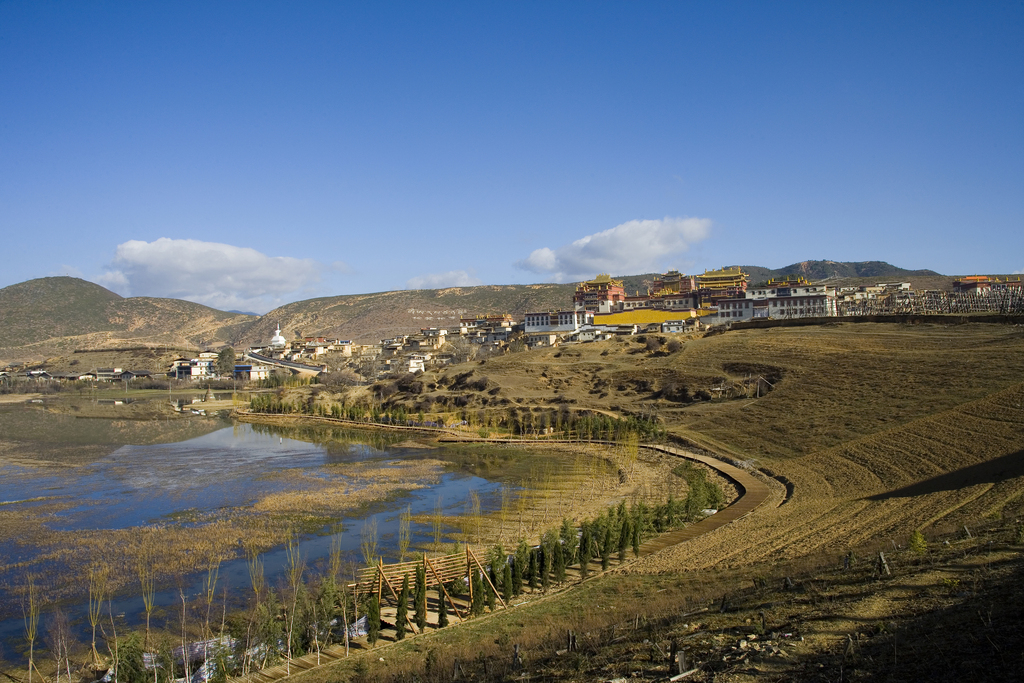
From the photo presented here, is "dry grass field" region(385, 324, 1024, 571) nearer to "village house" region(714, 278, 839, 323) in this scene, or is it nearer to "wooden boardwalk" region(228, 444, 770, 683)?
"wooden boardwalk" region(228, 444, 770, 683)

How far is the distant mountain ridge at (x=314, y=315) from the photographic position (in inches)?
6309

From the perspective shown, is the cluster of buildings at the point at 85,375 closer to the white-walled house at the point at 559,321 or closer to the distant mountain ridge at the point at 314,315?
the distant mountain ridge at the point at 314,315

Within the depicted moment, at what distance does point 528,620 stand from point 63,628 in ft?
37.5

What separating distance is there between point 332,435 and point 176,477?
18954 millimetres

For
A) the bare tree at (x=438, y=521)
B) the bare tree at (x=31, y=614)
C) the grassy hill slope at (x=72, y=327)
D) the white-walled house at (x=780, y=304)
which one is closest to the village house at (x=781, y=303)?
the white-walled house at (x=780, y=304)

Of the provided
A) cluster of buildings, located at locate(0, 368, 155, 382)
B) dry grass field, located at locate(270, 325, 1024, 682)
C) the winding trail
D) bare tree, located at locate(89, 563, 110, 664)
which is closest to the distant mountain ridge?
cluster of buildings, located at locate(0, 368, 155, 382)

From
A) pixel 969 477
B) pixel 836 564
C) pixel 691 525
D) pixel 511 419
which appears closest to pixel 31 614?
pixel 836 564

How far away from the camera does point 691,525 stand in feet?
79.0

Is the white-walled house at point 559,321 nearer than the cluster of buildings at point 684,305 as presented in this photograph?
No

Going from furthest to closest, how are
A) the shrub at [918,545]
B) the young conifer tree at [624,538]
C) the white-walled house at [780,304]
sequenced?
the white-walled house at [780,304]
the young conifer tree at [624,538]
the shrub at [918,545]

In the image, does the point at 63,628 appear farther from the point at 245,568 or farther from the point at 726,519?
the point at 726,519

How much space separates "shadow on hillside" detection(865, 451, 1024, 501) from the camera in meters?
21.2

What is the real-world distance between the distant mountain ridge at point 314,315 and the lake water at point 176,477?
100454mm

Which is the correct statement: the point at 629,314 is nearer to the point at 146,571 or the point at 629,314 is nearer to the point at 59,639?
the point at 146,571
